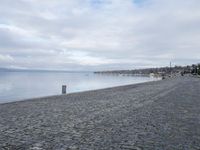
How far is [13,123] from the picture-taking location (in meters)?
14.1

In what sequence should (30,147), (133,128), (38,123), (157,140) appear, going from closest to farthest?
1. (30,147)
2. (157,140)
3. (133,128)
4. (38,123)

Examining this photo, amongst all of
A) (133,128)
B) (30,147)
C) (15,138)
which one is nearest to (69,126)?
(133,128)

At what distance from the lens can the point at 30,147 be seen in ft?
30.7

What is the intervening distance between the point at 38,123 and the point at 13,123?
93 cm

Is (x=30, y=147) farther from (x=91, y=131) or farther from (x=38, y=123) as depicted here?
(x=38, y=123)

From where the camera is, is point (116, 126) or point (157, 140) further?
point (116, 126)

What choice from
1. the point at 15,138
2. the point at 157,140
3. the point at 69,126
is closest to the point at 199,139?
the point at 157,140

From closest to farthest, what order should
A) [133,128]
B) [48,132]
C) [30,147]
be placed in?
[30,147] → [48,132] → [133,128]

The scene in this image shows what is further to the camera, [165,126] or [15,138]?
[165,126]

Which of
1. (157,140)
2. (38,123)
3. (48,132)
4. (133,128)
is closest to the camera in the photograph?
(157,140)

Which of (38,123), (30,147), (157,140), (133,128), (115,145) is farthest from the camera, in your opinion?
(38,123)

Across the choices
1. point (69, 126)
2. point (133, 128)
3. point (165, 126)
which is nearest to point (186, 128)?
point (165, 126)

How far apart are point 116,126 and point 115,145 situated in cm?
379

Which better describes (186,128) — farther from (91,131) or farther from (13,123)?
(13,123)
